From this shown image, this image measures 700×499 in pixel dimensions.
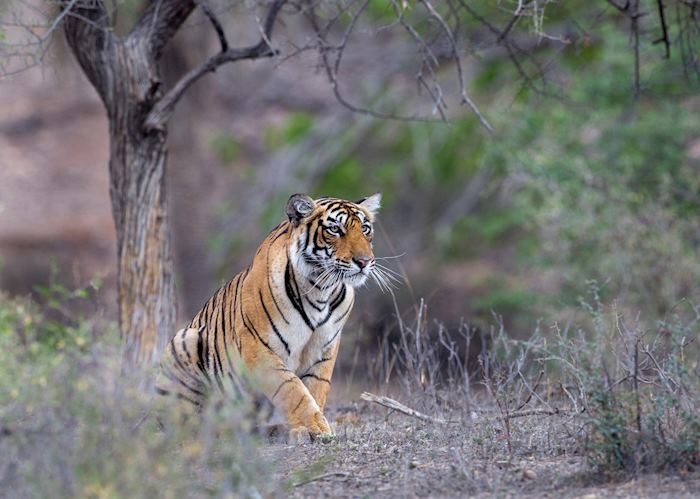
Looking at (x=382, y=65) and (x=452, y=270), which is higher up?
(x=382, y=65)

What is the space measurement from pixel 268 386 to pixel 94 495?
8.52 feet

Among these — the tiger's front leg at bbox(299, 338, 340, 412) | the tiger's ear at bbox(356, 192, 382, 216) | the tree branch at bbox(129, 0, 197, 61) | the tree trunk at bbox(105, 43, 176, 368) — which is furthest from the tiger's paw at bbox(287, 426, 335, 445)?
the tree branch at bbox(129, 0, 197, 61)

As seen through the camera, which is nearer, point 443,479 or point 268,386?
point 443,479

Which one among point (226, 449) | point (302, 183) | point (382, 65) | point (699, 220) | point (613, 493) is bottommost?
point (613, 493)

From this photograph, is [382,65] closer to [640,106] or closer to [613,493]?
[640,106]

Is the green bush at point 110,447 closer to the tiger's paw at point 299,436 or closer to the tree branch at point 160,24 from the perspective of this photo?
the tiger's paw at point 299,436

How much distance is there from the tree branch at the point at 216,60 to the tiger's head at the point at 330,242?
143 centimetres

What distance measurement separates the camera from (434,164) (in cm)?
1947

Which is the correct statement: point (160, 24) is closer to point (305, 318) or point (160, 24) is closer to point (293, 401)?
point (305, 318)

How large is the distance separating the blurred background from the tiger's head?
1.16 metres

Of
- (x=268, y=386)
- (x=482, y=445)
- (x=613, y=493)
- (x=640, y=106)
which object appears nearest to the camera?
(x=613, y=493)

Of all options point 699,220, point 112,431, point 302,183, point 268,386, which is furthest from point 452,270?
point 112,431

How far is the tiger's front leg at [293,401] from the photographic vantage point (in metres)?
6.69

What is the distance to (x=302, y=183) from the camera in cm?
1794
